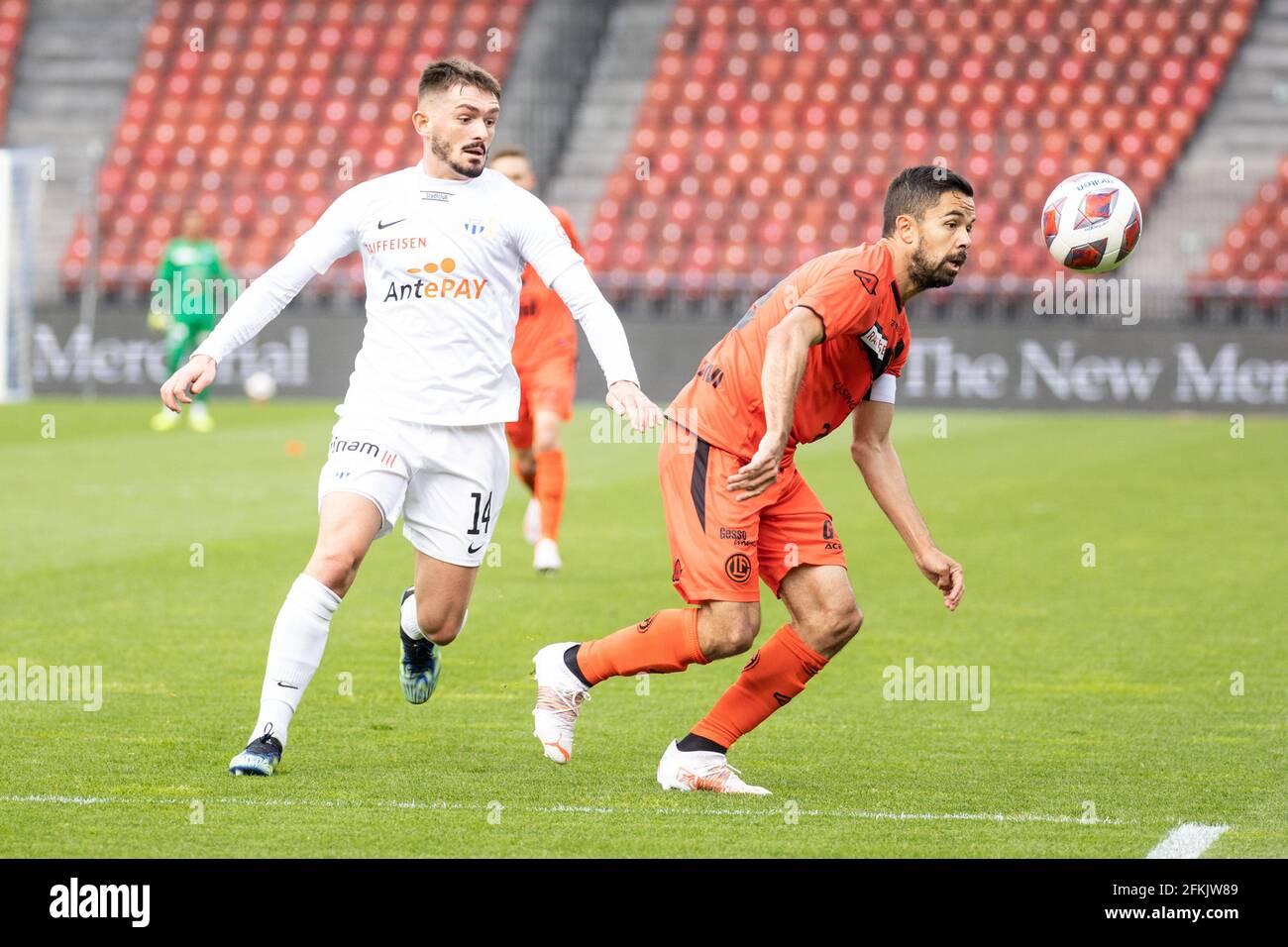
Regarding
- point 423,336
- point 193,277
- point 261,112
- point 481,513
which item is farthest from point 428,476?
point 261,112

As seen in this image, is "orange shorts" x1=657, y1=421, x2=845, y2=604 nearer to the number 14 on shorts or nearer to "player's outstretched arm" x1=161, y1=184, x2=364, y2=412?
the number 14 on shorts

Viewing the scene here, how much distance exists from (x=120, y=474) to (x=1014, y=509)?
7132 millimetres

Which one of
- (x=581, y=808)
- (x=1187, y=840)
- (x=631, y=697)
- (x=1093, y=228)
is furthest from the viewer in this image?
(x=631, y=697)

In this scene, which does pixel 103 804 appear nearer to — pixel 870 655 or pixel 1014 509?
pixel 870 655

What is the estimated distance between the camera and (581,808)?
5453 mm

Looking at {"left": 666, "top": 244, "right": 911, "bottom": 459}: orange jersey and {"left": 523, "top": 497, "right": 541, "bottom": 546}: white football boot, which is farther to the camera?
{"left": 523, "top": 497, "right": 541, "bottom": 546}: white football boot

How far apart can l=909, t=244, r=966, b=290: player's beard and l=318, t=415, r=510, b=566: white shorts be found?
1.44 metres

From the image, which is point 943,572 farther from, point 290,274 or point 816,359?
point 290,274

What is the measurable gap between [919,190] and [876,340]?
1.43ft

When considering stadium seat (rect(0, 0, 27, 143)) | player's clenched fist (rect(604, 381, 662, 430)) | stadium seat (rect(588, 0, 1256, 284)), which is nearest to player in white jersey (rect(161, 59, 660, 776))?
player's clenched fist (rect(604, 381, 662, 430))

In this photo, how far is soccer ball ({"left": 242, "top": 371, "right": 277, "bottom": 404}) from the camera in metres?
25.2

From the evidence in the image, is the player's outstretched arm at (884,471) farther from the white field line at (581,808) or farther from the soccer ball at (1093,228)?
the soccer ball at (1093,228)

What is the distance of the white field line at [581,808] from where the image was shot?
5398 millimetres

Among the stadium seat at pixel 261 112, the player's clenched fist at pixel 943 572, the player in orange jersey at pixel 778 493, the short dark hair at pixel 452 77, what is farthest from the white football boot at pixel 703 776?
the stadium seat at pixel 261 112
